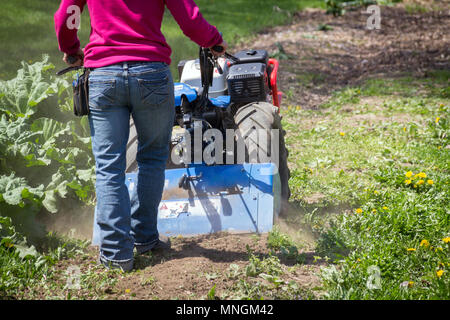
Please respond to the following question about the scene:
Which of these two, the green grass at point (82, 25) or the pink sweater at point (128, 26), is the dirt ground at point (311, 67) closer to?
the green grass at point (82, 25)

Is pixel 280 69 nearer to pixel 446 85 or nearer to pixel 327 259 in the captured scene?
pixel 446 85

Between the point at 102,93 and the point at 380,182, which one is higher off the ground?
the point at 102,93

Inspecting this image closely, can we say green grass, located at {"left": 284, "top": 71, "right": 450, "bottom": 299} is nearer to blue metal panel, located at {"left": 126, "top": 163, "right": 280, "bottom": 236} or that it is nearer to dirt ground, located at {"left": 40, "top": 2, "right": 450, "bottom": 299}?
dirt ground, located at {"left": 40, "top": 2, "right": 450, "bottom": 299}

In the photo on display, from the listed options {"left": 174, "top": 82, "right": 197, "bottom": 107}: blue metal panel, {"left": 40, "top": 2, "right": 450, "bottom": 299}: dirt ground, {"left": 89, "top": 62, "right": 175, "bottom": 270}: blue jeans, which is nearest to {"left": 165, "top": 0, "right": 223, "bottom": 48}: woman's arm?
{"left": 89, "top": 62, "right": 175, "bottom": 270}: blue jeans

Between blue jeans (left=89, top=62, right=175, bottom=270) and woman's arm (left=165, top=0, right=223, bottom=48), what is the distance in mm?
265

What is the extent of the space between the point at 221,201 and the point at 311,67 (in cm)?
682

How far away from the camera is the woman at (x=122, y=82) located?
10.0 ft

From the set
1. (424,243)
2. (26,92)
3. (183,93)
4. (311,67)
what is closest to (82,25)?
(311,67)

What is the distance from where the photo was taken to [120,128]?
3.15 metres

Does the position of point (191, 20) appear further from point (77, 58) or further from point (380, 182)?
point (380, 182)

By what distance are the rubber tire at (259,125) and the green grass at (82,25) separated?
4062 mm

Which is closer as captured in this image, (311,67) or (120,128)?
(120,128)

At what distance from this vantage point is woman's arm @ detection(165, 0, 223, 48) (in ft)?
10.0
